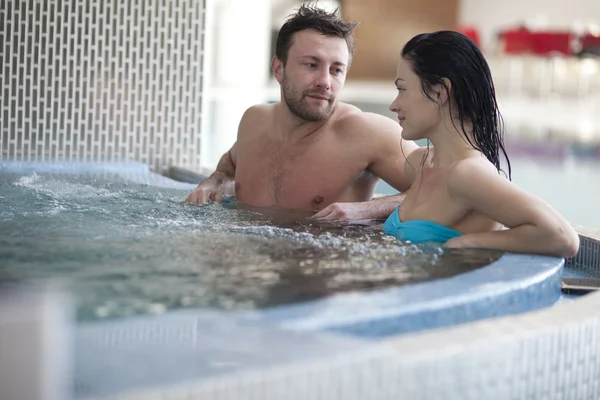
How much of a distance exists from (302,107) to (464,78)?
39.8 inches

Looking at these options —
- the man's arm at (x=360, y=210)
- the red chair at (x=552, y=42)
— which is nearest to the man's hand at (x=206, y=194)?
the man's arm at (x=360, y=210)

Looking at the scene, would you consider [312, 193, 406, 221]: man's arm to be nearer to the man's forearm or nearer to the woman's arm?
the man's forearm

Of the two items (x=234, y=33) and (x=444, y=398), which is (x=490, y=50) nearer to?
(x=234, y=33)

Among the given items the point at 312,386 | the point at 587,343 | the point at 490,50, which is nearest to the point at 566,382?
the point at 587,343

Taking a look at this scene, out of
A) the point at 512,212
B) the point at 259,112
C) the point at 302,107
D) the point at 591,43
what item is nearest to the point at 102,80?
the point at 259,112

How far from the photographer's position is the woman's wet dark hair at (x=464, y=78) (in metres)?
2.48

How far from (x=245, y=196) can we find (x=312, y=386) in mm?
2212

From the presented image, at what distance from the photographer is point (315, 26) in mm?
3350

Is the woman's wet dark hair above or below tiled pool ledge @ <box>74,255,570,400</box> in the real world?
above

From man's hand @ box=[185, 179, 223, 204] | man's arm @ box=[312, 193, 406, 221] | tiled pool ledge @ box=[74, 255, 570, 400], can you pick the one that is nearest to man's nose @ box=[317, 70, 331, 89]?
man's arm @ box=[312, 193, 406, 221]

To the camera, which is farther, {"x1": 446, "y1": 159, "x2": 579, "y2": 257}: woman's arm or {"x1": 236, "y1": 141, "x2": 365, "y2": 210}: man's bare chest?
{"x1": 236, "y1": 141, "x2": 365, "y2": 210}: man's bare chest

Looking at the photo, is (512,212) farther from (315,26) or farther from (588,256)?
(315,26)

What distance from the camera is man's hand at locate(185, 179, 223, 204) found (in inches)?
134

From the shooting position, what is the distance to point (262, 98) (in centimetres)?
1046
